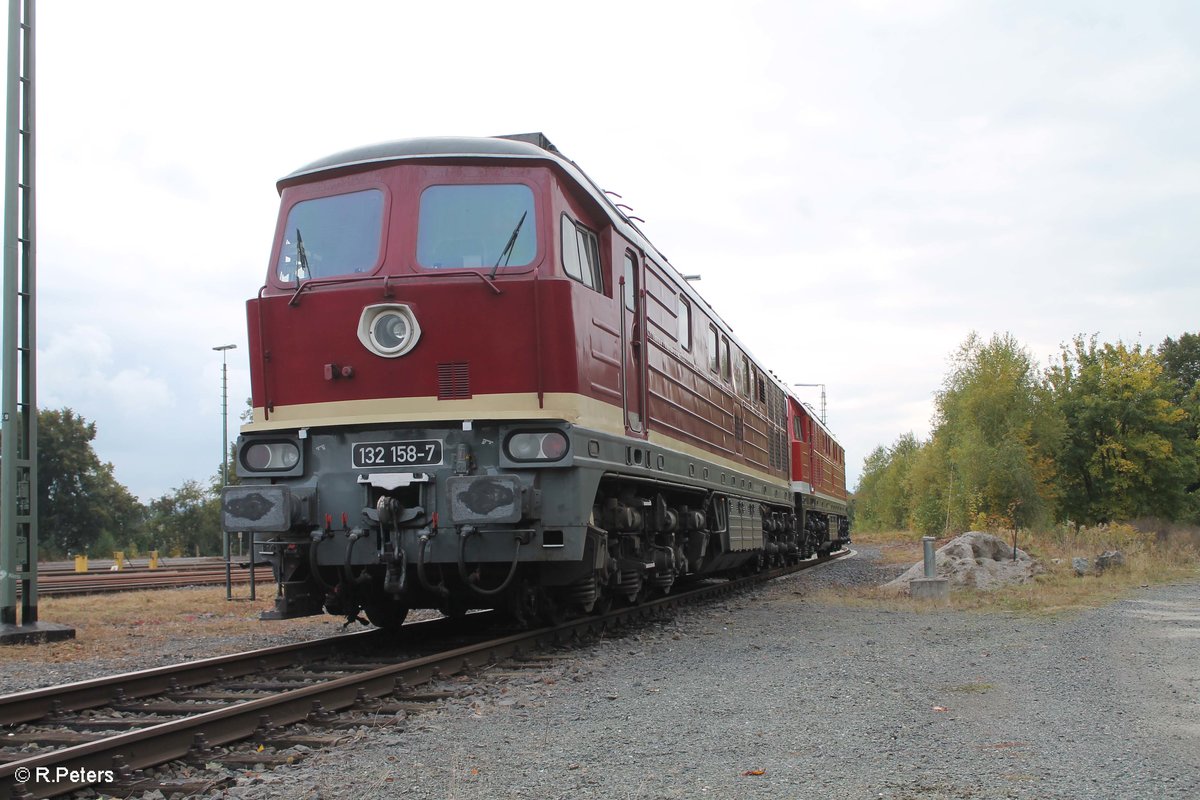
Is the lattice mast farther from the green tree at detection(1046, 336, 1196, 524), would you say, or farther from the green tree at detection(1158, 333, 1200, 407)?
the green tree at detection(1158, 333, 1200, 407)

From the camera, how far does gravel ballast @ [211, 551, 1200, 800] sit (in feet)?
13.9

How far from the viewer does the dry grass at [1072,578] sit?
12180mm

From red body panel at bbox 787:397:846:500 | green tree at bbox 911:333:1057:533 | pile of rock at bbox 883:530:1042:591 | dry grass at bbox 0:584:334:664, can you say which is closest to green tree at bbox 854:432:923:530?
green tree at bbox 911:333:1057:533

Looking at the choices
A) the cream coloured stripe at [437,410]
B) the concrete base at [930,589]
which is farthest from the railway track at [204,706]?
the concrete base at [930,589]

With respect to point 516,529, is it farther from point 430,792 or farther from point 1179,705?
point 1179,705

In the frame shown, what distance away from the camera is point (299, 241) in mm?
7902

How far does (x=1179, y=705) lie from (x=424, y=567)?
470cm

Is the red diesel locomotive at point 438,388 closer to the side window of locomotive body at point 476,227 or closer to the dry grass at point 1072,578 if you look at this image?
the side window of locomotive body at point 476,227

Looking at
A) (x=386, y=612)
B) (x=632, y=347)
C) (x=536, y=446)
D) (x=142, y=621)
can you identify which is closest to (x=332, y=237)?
(x=536, y=446)

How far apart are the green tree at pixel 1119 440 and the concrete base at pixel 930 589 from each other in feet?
95.2

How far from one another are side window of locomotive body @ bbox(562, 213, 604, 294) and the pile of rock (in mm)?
7260

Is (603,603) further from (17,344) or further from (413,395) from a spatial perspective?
(17,344)

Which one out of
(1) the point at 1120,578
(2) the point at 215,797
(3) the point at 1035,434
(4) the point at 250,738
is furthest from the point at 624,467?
(3) the point at 1035,434

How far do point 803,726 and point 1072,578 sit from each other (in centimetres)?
1242
